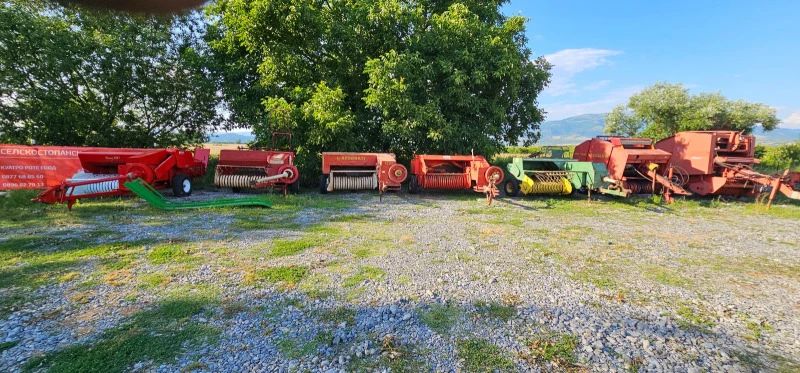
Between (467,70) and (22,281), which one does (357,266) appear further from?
(467,70)

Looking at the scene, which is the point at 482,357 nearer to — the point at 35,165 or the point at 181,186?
the point at 181,186

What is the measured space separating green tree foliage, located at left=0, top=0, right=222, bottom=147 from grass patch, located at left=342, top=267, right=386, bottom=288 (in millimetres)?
11725

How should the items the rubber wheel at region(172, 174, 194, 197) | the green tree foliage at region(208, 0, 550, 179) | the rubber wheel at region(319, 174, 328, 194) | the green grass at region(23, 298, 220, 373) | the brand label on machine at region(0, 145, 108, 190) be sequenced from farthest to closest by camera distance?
the green tree foliage at region(208, 0, 550, 179) → the rubber wheel at region(319, 174, 328, 194) → the rubber wheel at region(172, 174, 194, 197) → the brand label on machine at region(0, 145, 108, 190) → the green grass at region(23, 298, 220, 373)

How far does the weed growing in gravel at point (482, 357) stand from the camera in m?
2.72

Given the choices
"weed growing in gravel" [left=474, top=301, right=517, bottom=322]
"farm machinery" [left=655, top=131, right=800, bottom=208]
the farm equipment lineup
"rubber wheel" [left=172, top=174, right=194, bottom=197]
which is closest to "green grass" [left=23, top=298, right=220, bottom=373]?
"weed growing in gravel" [left=474, top=301, right=517, bottom=322]

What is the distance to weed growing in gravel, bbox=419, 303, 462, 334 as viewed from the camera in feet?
10.8

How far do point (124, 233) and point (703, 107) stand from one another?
36.3 meters

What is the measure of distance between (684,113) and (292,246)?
106 ft

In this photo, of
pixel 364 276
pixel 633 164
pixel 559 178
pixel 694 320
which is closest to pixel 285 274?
pixel 364 276

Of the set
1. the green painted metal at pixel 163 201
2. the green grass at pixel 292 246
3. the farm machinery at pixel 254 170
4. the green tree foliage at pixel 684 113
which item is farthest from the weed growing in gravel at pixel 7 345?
the green tree foliage at pixel 684 113

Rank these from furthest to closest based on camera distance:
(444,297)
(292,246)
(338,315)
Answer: (292,246) → (444,297) → (338,315)

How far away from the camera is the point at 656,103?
27500mm

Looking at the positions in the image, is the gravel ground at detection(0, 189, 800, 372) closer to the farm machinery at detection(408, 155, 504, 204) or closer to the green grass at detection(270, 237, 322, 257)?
the green grass at detection(270, 237, 322, 257)

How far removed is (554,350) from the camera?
9.68 feet
